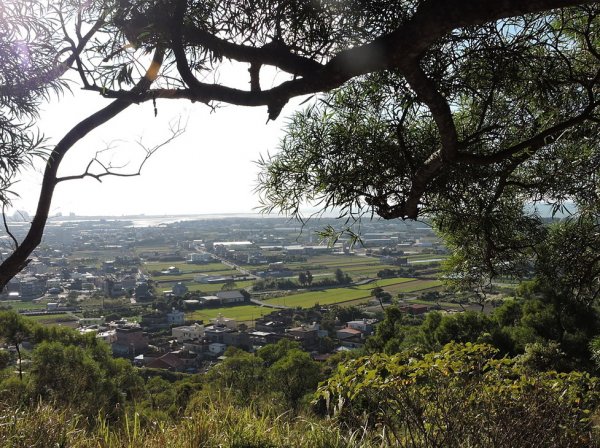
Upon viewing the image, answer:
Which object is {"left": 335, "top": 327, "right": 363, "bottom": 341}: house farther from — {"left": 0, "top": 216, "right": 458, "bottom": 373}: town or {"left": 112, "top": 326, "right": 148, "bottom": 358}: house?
{"left": 112, "top": 326, "right": 148, "bottom": 358}: house

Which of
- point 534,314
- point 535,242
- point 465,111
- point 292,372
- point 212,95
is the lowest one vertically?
point 292,372

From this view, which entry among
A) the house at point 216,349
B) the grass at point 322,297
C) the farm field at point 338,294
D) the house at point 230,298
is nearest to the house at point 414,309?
the farm field at point 338,294

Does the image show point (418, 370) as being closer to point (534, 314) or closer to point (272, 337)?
point (534, 314)

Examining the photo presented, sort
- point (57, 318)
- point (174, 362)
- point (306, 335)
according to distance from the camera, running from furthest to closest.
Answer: point (57, 318) < point (306, 335) < point (174, 362)

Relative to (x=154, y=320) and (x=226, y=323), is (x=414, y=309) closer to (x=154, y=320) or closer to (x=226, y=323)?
(x=226, y=323)

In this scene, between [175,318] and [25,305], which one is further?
[25,305]

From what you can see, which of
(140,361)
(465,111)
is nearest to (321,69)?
(465,111)

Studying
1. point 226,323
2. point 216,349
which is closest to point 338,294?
point 226,323

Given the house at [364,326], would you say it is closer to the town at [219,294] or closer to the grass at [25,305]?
the town at [219,294]

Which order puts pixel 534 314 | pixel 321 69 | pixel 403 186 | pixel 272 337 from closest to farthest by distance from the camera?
pixel 321 69, pixel 403 186, pixel 534 314, pixel 272 337
